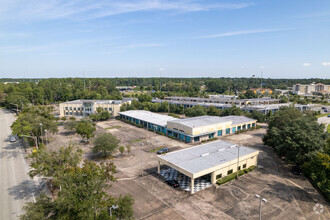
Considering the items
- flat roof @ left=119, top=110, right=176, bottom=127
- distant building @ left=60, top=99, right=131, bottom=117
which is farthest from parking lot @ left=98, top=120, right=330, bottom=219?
distant building @ left=60, top=99, right=131, bottom=117

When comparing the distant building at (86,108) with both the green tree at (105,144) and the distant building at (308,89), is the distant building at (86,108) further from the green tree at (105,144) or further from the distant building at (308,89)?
the distant building at (308,89)

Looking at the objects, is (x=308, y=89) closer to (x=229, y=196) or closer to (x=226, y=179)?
(x=226, y=179)

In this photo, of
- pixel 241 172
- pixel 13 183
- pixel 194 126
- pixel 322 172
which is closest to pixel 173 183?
pixel 241 172

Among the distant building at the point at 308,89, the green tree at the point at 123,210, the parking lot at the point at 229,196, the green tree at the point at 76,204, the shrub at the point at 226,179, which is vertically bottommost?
the parking lot at the point at 229,196

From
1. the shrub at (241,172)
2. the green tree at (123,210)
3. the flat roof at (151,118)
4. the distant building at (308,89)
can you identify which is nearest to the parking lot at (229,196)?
the shrub at (241,172)

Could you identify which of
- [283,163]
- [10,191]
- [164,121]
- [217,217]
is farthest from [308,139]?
[10,191]

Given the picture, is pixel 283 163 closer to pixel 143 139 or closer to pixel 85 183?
pixel 143 139

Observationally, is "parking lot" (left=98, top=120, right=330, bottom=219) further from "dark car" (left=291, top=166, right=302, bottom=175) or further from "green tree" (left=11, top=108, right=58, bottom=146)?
"green tree" (left=11, top=108, right=58, bottom=146)
